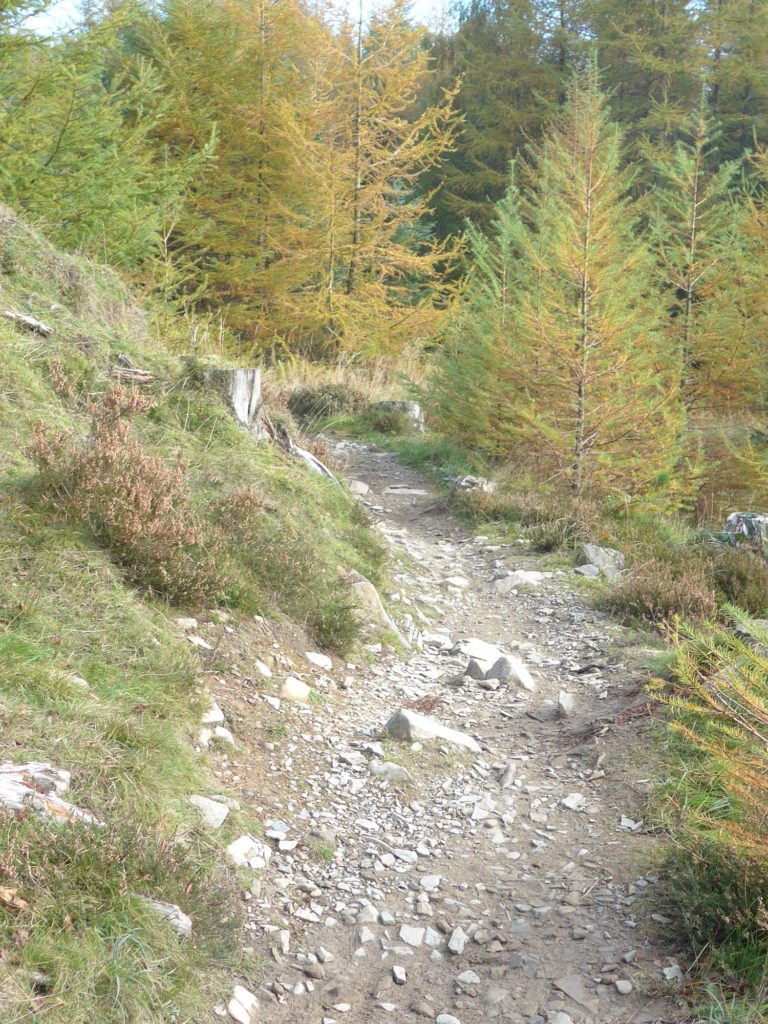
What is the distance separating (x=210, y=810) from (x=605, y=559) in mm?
5710

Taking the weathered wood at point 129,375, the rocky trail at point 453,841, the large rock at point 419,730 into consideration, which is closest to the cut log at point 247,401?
the weathered wood at point 129,375

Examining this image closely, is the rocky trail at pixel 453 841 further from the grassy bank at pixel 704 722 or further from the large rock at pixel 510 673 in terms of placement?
the grassy bank at pixel 704 722

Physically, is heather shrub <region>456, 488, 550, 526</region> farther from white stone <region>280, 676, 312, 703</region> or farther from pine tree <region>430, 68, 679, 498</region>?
white stone <region>280, 676, 312, 703</region>

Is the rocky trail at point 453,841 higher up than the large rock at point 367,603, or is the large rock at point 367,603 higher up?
the large rock at point 367,603

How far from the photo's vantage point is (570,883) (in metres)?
3.59

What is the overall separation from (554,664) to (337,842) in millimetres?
2822

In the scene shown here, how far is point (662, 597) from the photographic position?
685cm

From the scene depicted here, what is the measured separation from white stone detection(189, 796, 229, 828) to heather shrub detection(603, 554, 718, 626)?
12.8 feet

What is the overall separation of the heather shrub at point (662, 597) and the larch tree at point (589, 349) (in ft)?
8.66

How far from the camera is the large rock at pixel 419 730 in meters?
4.71

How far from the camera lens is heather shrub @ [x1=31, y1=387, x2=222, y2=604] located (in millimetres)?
4691

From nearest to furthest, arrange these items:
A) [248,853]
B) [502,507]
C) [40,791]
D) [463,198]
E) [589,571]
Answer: [40,791] < [248,853] < [589,571] < [502,507] < [463,198]

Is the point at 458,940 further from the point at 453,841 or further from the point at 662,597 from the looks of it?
the point at 662,597

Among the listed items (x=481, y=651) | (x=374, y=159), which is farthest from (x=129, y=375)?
(x=374, y=159)
